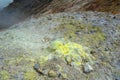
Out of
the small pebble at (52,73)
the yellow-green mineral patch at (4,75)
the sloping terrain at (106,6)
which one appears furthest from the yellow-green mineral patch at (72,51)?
the sloping terrain at (106,6)

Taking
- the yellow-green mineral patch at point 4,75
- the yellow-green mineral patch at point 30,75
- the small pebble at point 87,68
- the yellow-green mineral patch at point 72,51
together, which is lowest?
the small pebble at point 87,68

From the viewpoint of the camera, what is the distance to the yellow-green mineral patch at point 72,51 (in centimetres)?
947

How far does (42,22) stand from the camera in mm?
13875

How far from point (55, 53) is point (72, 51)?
2.27 ft

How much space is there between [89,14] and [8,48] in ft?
17.6

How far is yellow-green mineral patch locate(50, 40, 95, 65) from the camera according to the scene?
9469 mm

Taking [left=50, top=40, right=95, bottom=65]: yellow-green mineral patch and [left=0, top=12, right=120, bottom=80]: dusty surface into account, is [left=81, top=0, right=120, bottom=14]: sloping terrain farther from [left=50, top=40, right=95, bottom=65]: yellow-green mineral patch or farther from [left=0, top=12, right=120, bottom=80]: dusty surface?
[left=50, top=40, right=95, bottom=65]: yellow-green mineral patch

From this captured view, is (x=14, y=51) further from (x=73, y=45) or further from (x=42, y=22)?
(x=42, y=22)

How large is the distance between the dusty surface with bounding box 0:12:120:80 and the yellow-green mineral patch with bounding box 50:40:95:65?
17 cm

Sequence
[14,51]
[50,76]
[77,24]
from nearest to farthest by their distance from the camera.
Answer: [50,76] → [14,51] → [77,24]

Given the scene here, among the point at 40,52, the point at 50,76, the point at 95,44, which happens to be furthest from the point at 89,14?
the point at 50,76

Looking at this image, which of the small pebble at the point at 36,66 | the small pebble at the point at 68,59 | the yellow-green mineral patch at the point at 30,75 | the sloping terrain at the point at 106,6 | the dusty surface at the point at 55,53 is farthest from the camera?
the sloping terrain at the point at 106,6

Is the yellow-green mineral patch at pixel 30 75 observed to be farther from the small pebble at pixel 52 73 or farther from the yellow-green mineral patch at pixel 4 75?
the yellow-green mineral patch at pixel 4 75

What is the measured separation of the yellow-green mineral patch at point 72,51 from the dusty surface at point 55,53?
166mm
